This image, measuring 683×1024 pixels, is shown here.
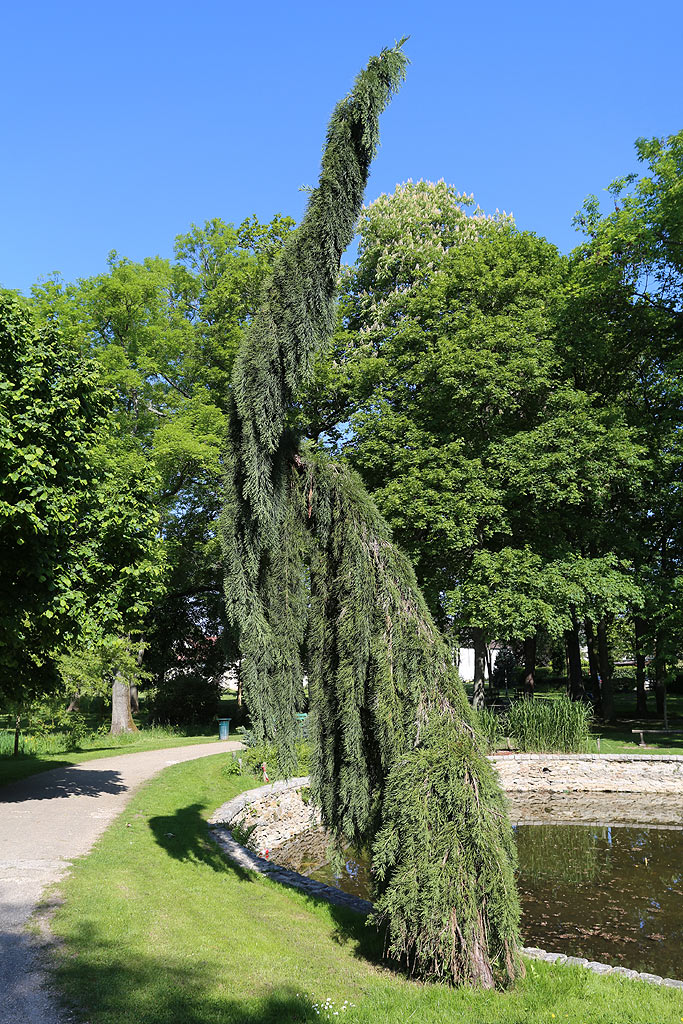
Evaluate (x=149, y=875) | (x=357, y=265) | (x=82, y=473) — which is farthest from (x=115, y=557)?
(x=357, y=265)

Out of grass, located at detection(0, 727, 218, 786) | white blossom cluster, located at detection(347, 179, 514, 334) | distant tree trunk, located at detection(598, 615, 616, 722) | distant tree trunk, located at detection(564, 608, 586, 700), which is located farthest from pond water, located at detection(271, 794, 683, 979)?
white blossom cluster, located at detection(347, 179, 514, 334)

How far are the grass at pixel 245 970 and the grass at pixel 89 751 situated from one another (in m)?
7.37

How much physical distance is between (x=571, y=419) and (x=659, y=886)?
13731mm

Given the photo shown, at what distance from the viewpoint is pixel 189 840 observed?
32.2 feet

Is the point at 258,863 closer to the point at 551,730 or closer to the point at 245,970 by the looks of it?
the point at 245,970

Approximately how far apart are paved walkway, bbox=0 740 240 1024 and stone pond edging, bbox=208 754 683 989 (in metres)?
2.06

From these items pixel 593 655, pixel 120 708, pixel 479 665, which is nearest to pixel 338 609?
pixel 479 665

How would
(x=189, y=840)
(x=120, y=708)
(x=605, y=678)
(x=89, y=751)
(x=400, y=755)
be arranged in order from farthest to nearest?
(x=605, y=678), (x=120, y=708), (x=89, y=751), (x=189, y=840), (x=400, y=755)

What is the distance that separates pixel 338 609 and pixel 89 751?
15225 mm

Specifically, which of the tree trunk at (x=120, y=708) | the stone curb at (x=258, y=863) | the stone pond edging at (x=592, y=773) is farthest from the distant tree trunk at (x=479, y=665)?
the tree trunk at (x=120, y=708)

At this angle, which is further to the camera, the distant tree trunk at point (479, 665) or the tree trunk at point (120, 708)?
the tree trunk at point (120, 708)

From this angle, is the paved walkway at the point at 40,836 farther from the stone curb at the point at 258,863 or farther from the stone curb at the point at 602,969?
the stone curb at the point at 602,969

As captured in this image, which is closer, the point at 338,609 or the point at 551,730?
the point at 338,609

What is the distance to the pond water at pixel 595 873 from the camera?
777 cm
